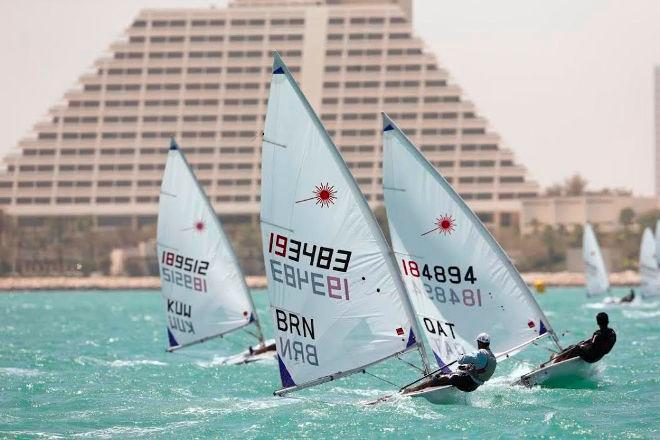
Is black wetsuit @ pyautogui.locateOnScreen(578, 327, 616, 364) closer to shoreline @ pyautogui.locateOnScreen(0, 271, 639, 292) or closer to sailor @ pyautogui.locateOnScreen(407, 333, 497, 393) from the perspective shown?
sailor @ pyautogui.locateOnScreen(407, 333, 497, 393)

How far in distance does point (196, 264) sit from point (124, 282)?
119 metres

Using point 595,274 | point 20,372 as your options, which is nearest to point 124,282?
point 595,274

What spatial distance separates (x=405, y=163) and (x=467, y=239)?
1.90m

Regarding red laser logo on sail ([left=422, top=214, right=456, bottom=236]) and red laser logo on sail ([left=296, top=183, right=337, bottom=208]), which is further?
red laser logo on sail ([left=422, top=214, right=456, bottom=236])

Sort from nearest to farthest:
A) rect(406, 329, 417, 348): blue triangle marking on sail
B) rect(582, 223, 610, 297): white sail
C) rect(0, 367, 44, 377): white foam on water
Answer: rect(406, 329, 417, 348): blue triangle marking on sail → rect(0, 367, 44, 377): white foam on water → rect(582, 223, 610, 297): white sail

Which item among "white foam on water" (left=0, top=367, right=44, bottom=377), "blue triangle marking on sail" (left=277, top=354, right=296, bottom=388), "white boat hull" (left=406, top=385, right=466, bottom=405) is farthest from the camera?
"white foam on water" (left=0, top=367, right=44, bottom=377)

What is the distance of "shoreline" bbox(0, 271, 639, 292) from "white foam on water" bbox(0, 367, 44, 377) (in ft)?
362

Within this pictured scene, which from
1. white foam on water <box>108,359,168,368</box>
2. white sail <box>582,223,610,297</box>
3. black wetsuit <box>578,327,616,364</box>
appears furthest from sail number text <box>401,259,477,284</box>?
white sail <box>582,223,610,297</box>

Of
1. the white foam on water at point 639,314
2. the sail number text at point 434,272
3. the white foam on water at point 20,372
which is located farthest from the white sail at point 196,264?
the white foam on water at point 639,314

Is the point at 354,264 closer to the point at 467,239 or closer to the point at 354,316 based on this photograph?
the point at 354,316

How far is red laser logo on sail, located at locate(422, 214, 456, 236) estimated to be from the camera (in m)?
29.3

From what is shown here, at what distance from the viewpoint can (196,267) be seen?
1566 inches

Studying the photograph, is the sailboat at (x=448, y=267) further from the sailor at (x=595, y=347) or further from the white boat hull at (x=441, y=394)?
the white boat hull at (x=441, y=394)

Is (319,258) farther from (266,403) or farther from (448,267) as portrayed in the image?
(266,403)
